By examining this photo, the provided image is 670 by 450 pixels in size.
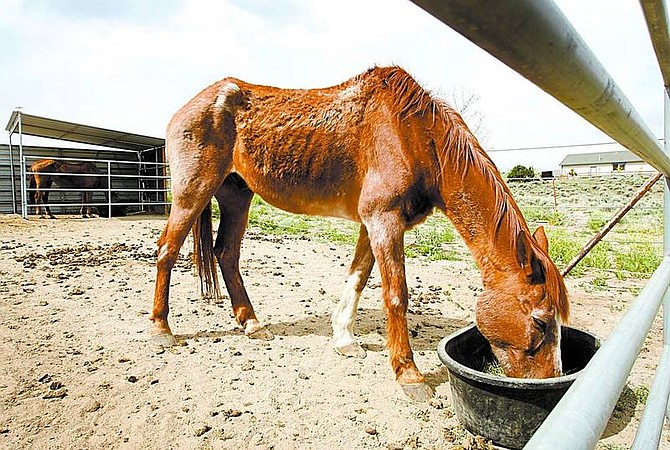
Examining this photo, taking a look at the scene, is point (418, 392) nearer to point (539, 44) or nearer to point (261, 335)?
point (261, 335)

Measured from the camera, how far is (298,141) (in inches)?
139

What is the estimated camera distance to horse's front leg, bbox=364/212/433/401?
296cm

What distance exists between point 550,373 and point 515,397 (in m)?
0.31

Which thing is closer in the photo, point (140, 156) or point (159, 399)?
point (159, 399)

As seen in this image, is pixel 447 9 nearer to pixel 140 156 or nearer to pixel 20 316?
pixel 20 316

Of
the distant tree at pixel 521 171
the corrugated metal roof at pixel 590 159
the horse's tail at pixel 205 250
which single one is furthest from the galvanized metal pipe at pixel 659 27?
the corrugated metal roof at pixel 590 159

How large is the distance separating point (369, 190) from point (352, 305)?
1.04m

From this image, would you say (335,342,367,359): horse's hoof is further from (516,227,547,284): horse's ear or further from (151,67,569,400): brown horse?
(516,227,547,284): horse's ear

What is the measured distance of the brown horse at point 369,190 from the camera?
2535mm

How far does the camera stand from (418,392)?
283 cm

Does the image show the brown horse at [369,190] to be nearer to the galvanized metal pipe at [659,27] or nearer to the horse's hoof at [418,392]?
the horse's hoof at [418,392]

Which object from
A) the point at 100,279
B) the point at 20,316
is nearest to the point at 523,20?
the point at 20,316

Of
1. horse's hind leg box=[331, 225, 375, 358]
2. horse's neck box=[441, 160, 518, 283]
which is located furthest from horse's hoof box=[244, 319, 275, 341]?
horse's neck box=[441, 160, 518, 283]

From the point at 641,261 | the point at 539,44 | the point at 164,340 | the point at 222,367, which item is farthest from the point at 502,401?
the point at 641,261
